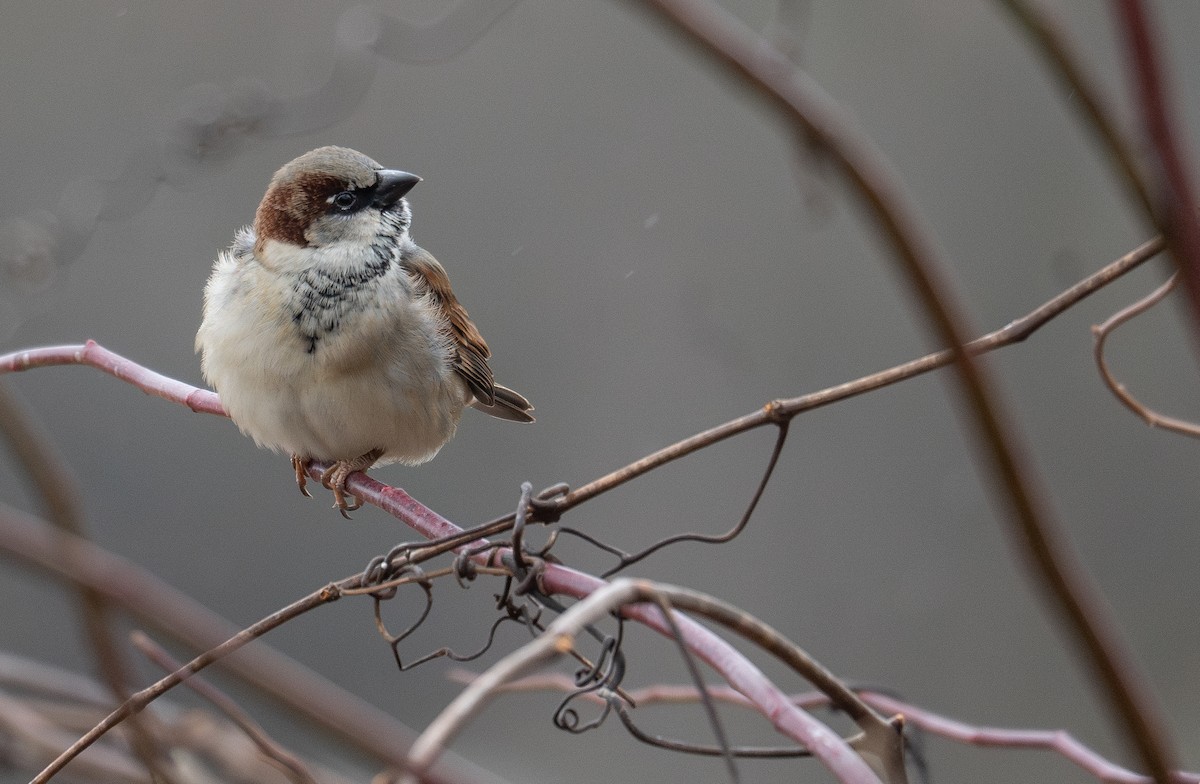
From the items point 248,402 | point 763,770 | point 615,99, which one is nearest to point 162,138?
point 248,402

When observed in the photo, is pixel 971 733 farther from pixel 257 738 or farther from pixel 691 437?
pixel 257 738

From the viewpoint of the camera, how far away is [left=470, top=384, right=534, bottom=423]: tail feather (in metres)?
2.51

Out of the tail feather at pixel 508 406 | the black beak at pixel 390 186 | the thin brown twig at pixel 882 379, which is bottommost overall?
the tail feather at pixel 508 406

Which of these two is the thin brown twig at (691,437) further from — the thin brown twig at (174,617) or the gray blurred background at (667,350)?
the gray blurred background at (667,350)

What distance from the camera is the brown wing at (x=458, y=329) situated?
2.26m

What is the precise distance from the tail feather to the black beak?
0.49 meters

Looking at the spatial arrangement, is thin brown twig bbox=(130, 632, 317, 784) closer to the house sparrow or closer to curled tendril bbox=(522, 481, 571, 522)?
curled tendril bbox=(522, 481, 571, 522)

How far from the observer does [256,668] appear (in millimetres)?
425

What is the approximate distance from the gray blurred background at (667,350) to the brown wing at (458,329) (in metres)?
1.25

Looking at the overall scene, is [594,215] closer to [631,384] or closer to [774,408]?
[631,384]

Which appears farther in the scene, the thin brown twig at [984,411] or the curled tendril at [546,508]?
the curled tendril at [546,508]

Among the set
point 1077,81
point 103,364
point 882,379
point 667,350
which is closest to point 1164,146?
point 1077,81

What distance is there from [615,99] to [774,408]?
3.70 metres

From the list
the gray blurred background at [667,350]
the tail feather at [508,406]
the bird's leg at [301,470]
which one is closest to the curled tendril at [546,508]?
the bird's leg at [301,470]
